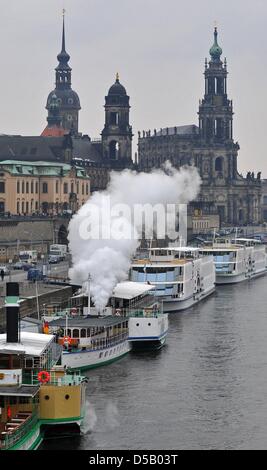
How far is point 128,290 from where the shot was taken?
76062mm

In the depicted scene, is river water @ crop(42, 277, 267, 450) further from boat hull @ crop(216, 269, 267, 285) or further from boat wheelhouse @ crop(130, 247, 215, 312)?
boat hull @ crop(216, 269, 267, 285)

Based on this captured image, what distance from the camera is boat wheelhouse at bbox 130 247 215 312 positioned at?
9244cm

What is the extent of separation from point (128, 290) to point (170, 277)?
58.2 ft

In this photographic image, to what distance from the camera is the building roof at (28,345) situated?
48631 mm

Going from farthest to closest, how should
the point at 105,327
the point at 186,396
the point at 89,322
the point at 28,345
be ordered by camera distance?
the point at 89,322 → the point at 105,327 → the point at 186,396 → the point at 28,345

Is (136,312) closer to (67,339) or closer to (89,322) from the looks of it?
(89,322)

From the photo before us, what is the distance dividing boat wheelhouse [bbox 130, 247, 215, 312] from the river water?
32.6 feet

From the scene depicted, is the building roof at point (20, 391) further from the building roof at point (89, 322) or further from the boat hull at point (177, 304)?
the boat hull at point (177, 304)

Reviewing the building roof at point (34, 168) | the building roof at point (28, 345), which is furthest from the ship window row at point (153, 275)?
the building roof at point (34, 168)

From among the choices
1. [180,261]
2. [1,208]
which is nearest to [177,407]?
[180,261]

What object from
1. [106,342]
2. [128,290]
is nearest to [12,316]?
[106,342]

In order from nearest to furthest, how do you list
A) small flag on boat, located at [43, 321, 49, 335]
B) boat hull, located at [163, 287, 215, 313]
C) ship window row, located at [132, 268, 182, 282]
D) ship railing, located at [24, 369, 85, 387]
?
ship railing, located at [24, 369, 85, 387], small flag on boat, located at [43, 321, 49, 335], ship window row, located at [132, 268, 182, 282], boat hull, located at [163, 287, 215, 313]

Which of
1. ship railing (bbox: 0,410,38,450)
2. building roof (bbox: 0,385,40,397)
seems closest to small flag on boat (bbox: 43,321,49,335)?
building roof (bbox: 0,385,40,397)

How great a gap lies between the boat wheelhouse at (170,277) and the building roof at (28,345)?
1402 inches
